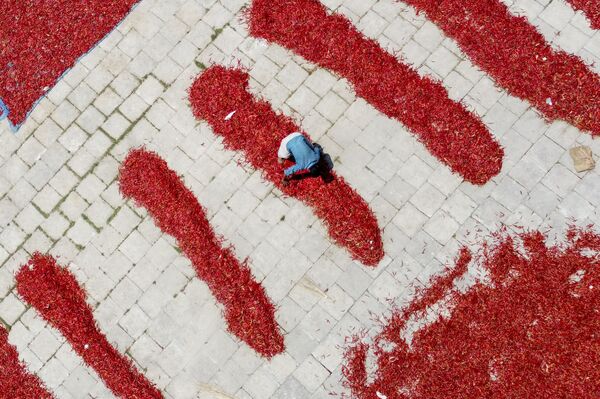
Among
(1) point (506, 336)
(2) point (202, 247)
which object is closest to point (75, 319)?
(2) point (202, 247)

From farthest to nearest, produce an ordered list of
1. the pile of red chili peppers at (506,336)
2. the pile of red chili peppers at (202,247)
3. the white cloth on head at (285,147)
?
the pile of red chili peppers at (202,247) < the white cloth on head at (285,147) < the pile of red chili peppers at (506,336)

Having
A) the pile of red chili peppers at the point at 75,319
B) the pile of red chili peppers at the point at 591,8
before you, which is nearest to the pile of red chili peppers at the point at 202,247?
the pile of red chili peppers at the point at 75,319

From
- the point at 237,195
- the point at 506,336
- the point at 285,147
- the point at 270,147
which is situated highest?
the point at 285,147

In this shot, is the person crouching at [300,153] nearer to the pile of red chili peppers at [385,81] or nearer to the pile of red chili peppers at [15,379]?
the pile of red chili peppers at [385,81]

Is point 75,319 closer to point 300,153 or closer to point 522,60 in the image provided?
point 300,153

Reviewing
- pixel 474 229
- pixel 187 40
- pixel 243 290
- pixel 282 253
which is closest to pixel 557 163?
pixel 474 229

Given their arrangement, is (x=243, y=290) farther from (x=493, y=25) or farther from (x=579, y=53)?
(x=579, y=53)
